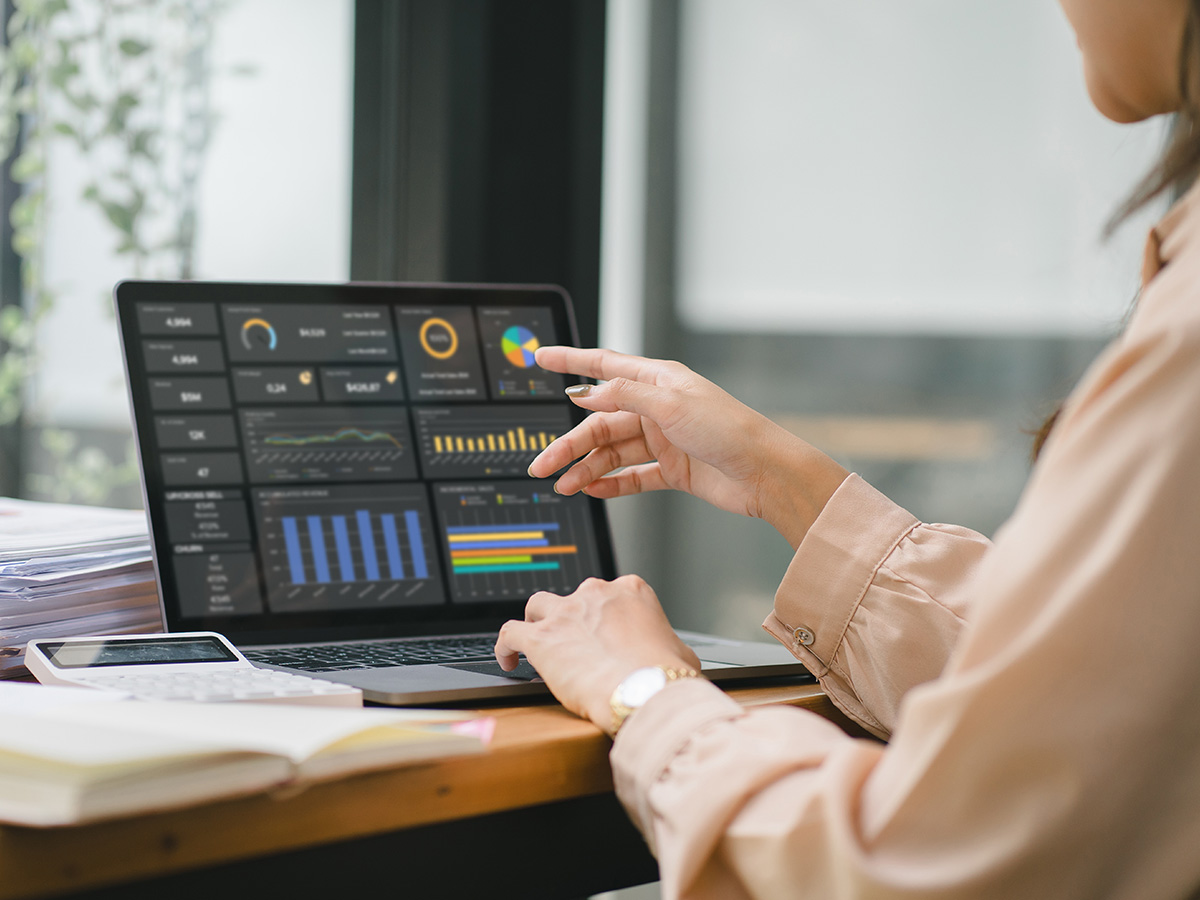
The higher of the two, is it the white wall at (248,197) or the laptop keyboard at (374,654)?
the white wall at (248,197)

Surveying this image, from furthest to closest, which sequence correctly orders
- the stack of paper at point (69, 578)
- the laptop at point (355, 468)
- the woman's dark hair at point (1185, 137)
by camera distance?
1. the laptop at point (355, 468)
2. the stack of paper at point (69, 578)
3. the woman's dark hair at point (1185, 137)

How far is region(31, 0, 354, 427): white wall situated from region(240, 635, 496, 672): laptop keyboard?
1006 millimetres

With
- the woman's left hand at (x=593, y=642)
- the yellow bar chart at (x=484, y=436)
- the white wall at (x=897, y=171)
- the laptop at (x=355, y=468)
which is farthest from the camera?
the white wall at (x=897, y=171)

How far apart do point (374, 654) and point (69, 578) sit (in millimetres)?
251

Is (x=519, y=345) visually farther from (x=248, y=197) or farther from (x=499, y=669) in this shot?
(x=248, y=197)

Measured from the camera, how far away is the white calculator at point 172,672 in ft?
2.25

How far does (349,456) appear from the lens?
41.8 inches

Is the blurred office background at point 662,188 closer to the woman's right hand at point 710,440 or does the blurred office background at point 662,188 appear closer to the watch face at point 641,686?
the woman's right hand at point 710,440

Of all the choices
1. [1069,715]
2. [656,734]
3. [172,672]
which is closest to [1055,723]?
[1069,715]

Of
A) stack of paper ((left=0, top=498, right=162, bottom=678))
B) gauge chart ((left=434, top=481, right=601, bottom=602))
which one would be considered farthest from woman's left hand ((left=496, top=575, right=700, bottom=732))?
stack of paper ((left=0, top=498, right=162, bottom=678))

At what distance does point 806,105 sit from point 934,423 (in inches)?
24.2

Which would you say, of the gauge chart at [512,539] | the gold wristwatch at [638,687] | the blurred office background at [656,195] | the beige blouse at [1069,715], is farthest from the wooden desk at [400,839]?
the blurred office background at [656,195]

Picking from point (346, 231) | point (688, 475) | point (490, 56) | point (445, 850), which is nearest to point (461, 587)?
point (688, 475)

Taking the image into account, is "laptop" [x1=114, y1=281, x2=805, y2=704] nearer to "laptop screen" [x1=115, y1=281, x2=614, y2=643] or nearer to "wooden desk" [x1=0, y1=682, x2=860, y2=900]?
"laptop screen" [x1=115, y1=281, x2=614, y2=643]
